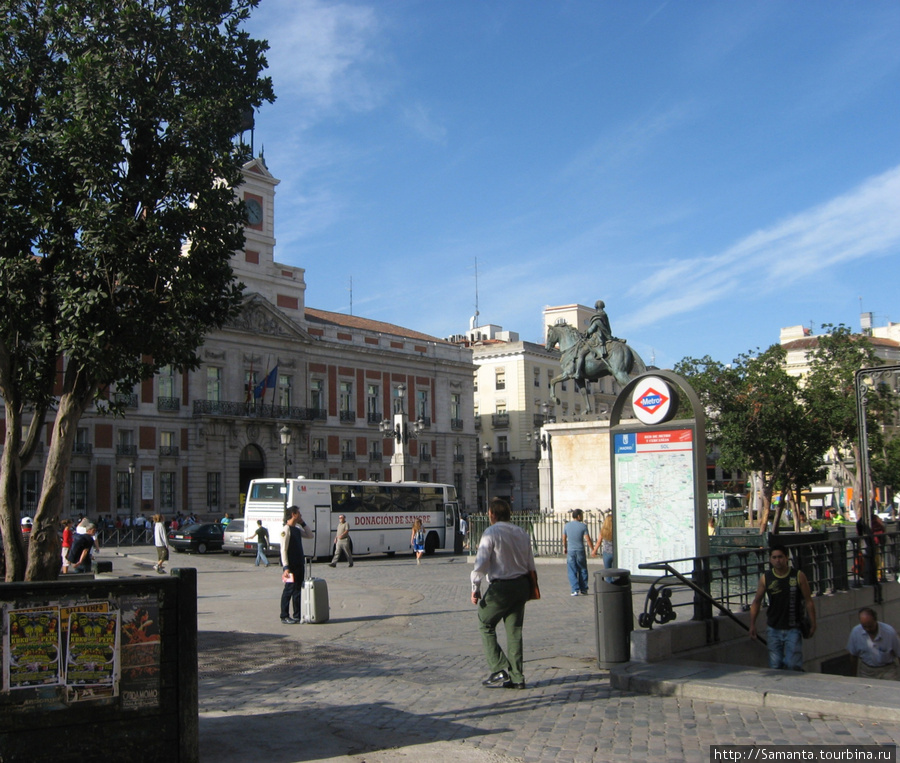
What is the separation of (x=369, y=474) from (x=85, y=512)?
66.0 feet

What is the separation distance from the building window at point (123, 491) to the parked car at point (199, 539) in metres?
14.1

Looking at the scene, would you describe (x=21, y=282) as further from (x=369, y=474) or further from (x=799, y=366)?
(x=799, y=366)

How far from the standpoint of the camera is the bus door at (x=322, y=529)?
3120 cm

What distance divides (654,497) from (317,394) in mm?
49993

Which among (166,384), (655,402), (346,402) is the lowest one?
(655,402)

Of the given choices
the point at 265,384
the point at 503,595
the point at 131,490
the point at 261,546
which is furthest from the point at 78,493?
the point at 503,595

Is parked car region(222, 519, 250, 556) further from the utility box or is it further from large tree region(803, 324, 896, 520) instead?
the utility box

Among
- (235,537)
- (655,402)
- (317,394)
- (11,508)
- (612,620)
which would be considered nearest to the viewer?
(612,620)

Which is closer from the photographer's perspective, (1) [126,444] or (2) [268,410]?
(1) [126,444]

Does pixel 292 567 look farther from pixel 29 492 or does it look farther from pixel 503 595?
pixel 29 492

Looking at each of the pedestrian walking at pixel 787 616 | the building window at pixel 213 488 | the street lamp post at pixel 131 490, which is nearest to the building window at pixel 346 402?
the building window at pixel 213 488

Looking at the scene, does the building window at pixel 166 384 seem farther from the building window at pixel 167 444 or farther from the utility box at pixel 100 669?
the utility box at pixel 100 669

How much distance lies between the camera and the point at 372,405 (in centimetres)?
6294

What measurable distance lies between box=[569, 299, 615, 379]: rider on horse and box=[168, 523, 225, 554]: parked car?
16.3m
